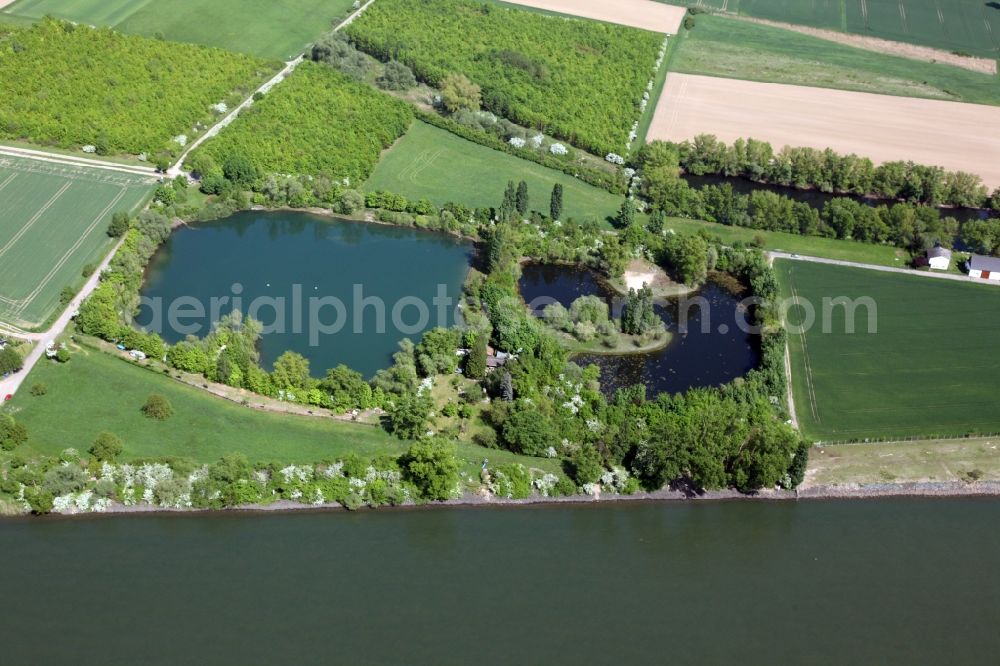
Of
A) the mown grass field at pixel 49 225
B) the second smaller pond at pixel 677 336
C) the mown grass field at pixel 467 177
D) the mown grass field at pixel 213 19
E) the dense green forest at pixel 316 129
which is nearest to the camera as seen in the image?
the second smaller pond at pixel 677 336

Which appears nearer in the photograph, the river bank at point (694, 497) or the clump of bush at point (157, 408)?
the river bank at point (694, 497)

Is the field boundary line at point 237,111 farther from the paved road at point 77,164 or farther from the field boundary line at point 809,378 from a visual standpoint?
the field boundary line at point 809,378

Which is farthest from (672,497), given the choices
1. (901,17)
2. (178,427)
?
(901,17)

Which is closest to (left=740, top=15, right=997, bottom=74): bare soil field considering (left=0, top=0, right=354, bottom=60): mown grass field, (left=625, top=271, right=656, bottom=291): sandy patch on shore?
(left=0, top=0, right=354, bottom=60): mown grass field

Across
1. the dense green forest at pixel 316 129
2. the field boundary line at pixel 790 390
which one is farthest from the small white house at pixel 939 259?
the dense green forest at pixel 316 129

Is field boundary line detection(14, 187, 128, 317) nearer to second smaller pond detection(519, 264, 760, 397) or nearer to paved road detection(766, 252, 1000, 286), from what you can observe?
second smaller pond detection(519, 264, 760, 397)

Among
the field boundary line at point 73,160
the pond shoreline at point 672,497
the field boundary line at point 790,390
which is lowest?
the pond shoreline at point 672,497
